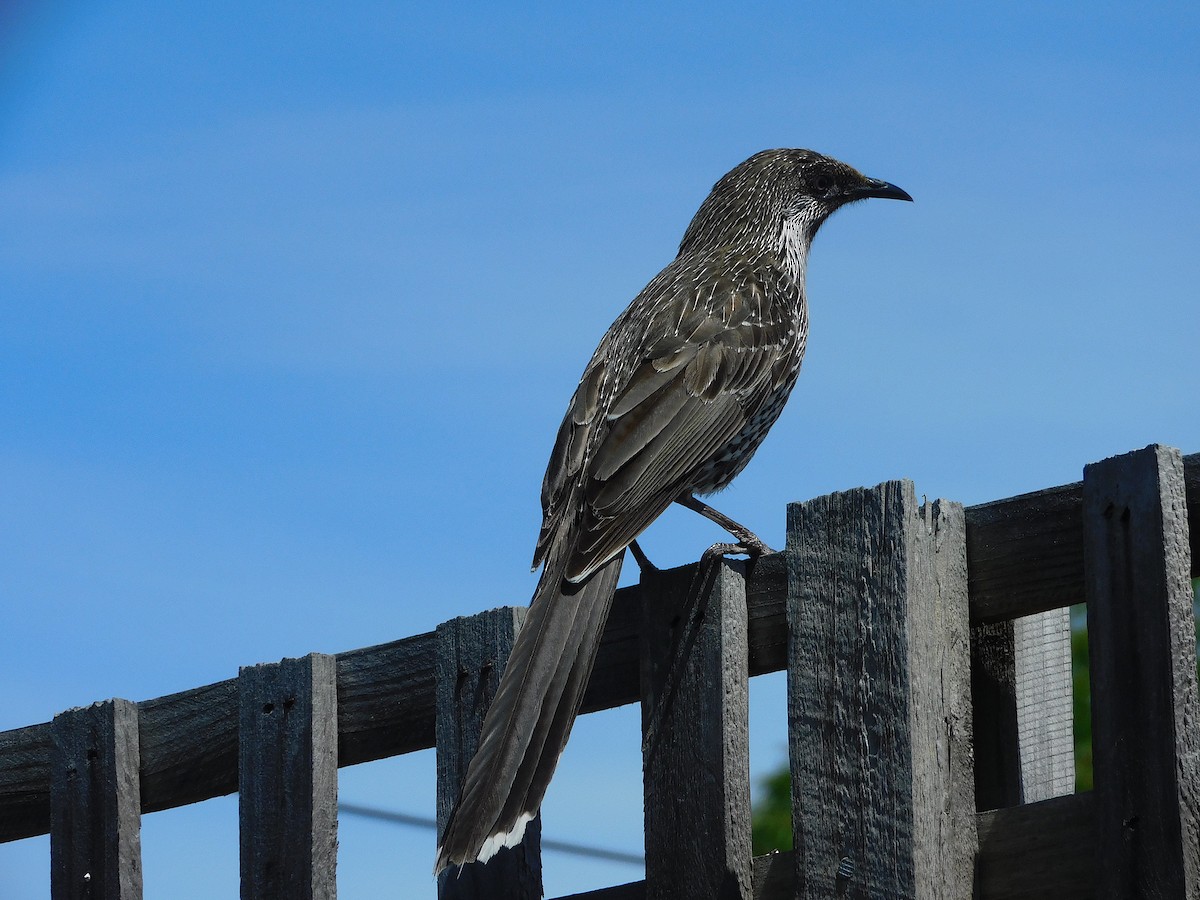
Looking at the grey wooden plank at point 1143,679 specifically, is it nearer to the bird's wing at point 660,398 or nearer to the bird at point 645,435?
the bird at point 645,435

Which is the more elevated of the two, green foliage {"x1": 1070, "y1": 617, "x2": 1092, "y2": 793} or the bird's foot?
green foliage {"x1": 1070, "y1": 617, "x2": 1092, "y2": 793}

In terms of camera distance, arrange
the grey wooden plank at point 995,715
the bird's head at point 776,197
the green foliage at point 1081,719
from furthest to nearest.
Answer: the green foliage at point 1081,719 → the bird's head at point 776,197 → the grey wooden plank at point 995,715

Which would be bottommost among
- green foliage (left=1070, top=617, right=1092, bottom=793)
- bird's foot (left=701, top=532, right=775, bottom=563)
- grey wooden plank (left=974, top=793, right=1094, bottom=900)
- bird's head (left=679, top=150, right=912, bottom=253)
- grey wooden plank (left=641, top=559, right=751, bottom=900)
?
grey wooden plank (left=974, top=793, right=1094, bottom=900)

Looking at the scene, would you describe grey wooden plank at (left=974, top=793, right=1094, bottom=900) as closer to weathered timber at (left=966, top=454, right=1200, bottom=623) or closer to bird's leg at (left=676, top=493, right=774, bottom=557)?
weathered timber at (left=966, top=454, right=1200, bottom=623)

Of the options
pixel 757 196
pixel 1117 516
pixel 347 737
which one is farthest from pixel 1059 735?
pixel 757 196

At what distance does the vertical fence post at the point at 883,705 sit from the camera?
2.78 metres

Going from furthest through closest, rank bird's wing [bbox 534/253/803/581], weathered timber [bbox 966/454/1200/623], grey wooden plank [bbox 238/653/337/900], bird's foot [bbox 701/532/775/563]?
1. bird's wing [bbox 534/253/803/581]
2. grey wooden plank [bbox 238/653/337/900]
3. bird's foot [bbox 701/532/775/563]
4. weathered timber [bbox 966/454/1200/623]

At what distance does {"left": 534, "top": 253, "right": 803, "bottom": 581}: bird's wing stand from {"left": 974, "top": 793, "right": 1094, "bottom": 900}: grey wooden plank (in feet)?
3.94

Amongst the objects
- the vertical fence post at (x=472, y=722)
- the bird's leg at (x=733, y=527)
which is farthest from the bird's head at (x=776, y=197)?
the vertical fence post at (x=472, y=722)

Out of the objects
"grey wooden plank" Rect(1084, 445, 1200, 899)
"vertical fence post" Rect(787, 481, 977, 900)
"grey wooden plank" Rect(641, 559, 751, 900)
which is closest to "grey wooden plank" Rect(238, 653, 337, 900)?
"grey wooden plank" Rect(641, 559, 751, 900)

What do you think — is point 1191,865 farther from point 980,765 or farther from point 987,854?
point 980,765

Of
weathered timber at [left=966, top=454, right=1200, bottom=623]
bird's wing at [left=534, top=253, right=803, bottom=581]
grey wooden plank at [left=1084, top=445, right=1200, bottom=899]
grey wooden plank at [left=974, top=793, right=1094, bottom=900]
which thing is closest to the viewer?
grey wooden plank at [left=1084, top=445, right=1200, bottom=899]

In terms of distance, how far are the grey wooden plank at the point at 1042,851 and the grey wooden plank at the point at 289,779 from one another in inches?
61.0

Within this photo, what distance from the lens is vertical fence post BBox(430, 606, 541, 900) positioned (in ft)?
11.0
